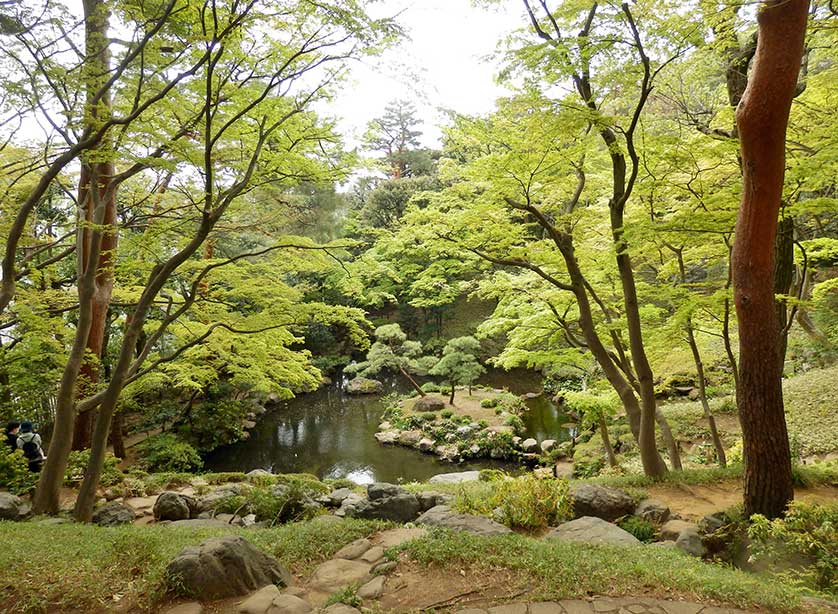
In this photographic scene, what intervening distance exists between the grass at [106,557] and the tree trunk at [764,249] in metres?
3.52

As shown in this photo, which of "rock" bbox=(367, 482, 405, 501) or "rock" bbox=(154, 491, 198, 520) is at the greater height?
"rock" bbox=(367, 482, 405, 501)

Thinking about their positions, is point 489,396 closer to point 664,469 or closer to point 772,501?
point 664,469

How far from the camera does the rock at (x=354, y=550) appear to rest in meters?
3.47

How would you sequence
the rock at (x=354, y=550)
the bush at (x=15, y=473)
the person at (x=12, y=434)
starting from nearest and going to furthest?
the rock at (x=354, y=550) < the bush at (x=15, y=473) < the person at (x=12, y=434)

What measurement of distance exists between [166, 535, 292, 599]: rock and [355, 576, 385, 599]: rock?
655 mm

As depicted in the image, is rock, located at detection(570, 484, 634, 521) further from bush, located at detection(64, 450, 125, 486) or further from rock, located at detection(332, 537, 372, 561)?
bush, located at detection(64, 450, 125, 486)

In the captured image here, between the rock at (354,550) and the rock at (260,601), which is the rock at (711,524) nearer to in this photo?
the rock at (354,550)

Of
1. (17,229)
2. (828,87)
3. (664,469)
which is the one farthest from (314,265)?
(828,87)

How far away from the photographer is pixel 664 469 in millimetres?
5695

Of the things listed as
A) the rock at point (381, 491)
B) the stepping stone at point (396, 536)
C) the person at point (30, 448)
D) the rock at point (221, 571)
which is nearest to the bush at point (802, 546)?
the stepping stone at point (396, 536)

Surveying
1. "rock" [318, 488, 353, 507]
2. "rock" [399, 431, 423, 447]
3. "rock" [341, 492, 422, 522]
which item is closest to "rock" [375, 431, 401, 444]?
"rock" [399, 431, 423, 447]

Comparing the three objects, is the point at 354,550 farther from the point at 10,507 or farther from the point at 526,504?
the point at 10,507

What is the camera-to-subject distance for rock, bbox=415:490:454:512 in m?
5.00

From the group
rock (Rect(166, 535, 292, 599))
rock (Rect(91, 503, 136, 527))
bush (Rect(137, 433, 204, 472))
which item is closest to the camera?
rock (Rect(166, 535, 292, 599))
